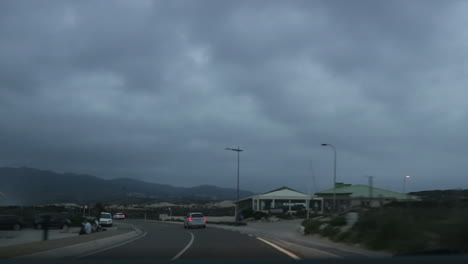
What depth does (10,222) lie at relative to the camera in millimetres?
47344

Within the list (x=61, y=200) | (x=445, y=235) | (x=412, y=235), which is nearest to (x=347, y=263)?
(x=445, y=235)

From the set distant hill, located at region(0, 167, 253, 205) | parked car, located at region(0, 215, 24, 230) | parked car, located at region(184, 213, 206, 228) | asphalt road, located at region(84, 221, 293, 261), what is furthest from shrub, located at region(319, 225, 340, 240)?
distant hill, located at region(0, 167, 253, 205)

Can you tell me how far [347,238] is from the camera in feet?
A: 80.1

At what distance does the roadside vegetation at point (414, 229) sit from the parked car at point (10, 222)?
33.8m

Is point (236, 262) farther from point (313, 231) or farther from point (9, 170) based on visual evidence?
point (9, 170)

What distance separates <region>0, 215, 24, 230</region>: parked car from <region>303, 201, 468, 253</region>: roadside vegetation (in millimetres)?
33837

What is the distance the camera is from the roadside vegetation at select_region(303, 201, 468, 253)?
53.5 feet

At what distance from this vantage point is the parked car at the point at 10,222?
153 ft

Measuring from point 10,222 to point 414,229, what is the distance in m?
39.4

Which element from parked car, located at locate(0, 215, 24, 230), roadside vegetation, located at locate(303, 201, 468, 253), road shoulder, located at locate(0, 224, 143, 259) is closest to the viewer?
roadside vegetation, located at locate(303, 201, 468, 253)

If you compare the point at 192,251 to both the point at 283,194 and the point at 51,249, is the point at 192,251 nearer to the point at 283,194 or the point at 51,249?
the point at 51,249

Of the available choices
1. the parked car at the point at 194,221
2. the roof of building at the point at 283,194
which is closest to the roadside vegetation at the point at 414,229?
the parked car at the point at 194,221

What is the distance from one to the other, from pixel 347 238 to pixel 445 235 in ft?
26.7

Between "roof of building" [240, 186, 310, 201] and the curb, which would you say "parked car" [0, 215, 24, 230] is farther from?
"roof of building" [240, 186, 310, 201]
